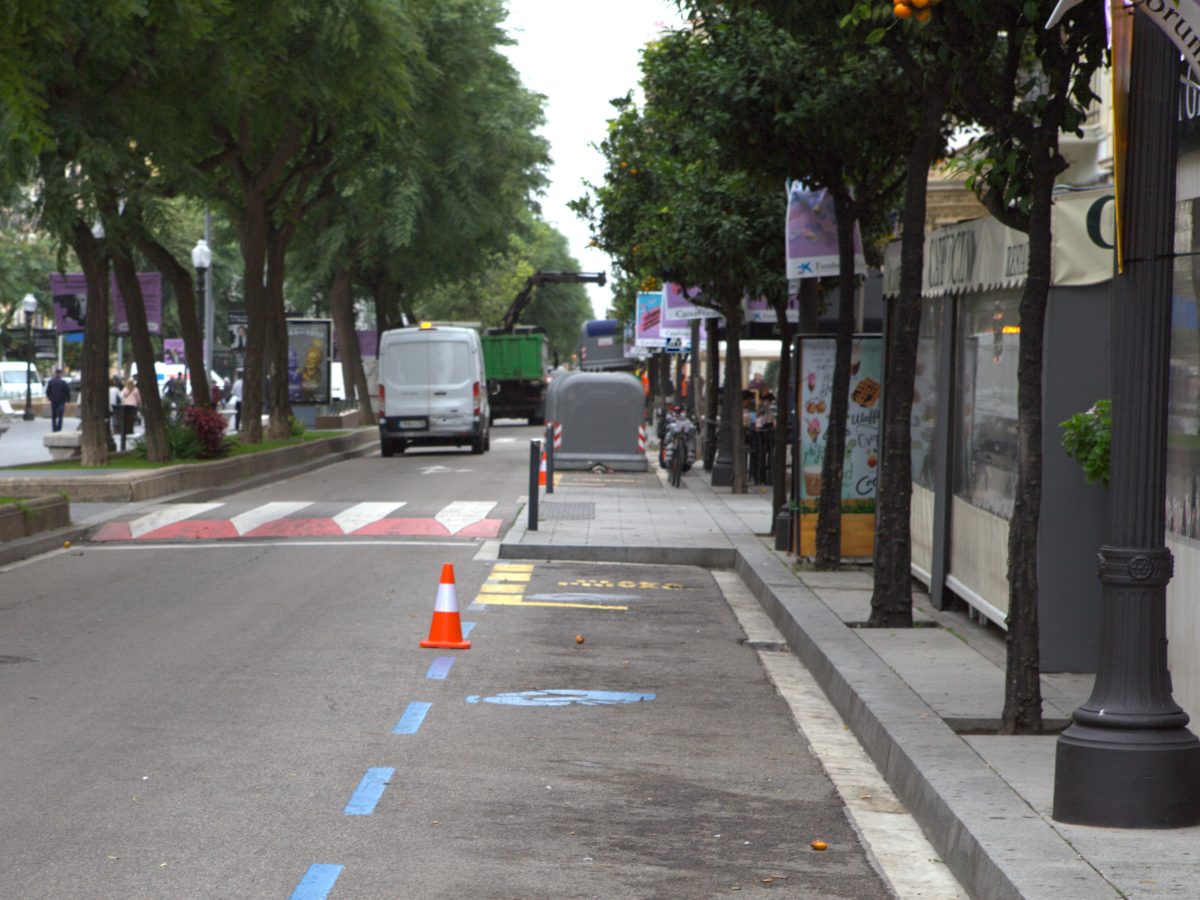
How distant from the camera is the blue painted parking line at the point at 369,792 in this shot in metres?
7.12

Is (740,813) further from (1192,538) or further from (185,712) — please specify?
(185,712)

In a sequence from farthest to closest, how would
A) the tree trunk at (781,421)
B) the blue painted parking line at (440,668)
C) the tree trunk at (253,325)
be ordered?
the tree trunk at (253,325) → the tree trunk at (781,421) → the blue painted parking line at (440,668)

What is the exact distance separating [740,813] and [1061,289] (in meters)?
4.06

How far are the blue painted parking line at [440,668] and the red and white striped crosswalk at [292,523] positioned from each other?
8.89m

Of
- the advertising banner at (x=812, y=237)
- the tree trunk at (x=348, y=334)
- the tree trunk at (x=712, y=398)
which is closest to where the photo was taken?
the advertising banner at (x=812, y=237)

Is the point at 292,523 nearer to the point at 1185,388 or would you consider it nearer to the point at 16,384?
the point at 1185,388

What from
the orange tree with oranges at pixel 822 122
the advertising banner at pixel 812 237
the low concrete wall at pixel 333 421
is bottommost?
the low concrete wall at pixel 333 421

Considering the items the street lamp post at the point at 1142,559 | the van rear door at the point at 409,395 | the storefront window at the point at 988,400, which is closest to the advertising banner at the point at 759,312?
the van rear door at the point at 409,395

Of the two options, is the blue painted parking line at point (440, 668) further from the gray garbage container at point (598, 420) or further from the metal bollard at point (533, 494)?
the gray garbage container at point (598, 420)

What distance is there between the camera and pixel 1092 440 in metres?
9.49

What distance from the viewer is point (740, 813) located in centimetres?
734

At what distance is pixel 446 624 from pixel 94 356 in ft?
54.0

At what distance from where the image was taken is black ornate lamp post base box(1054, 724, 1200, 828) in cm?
632

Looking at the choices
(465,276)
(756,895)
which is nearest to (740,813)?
(756,895)
